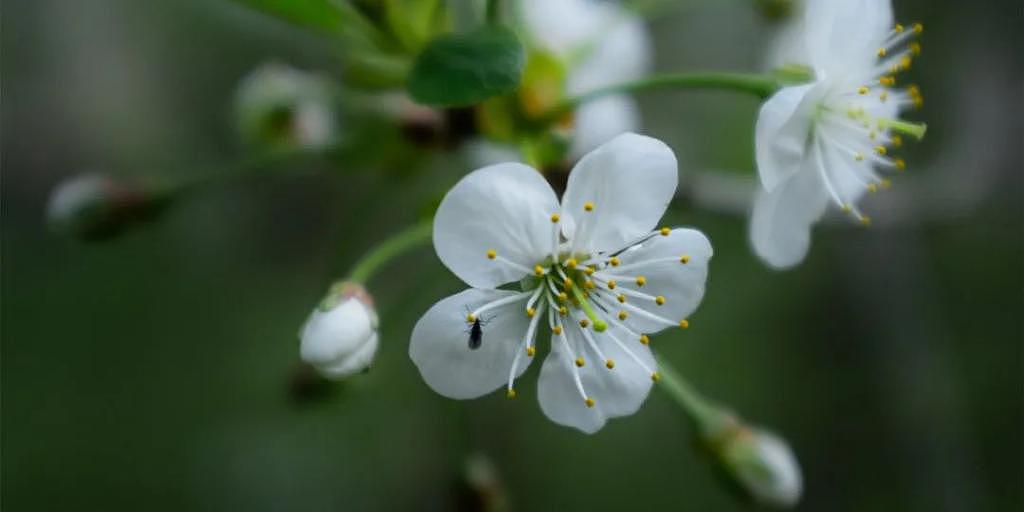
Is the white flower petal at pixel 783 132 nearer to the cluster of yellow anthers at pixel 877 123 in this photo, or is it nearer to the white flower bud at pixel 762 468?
the cluster of yellow anthers at pixel 877 123

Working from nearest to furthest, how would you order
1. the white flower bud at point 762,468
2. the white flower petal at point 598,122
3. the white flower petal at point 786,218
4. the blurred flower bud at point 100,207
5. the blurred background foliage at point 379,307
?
the white flower petal at point 786,218 < the white flower bud at point 762,468 < the blurred flower bud at point 100,207 < the white flower petal at point 598,122 < the blurred background foliage at point 379,307

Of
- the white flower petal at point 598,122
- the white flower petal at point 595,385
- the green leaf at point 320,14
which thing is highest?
the green leaf at point 320,14

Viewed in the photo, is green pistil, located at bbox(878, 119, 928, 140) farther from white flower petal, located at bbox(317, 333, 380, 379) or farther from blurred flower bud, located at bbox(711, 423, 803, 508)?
white flower petal, located at bbox(317, 333, 380, 379)

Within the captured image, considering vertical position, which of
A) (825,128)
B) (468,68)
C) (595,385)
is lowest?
(595,385)

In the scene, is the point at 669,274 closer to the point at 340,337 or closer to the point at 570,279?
the point at 570,279

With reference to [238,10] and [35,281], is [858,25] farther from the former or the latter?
[35,281]

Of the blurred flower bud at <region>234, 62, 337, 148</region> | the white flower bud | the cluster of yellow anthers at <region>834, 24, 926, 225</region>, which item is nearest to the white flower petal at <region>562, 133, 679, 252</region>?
the cluster of yellow anthers at <region>834, 24, 926, 225</region>

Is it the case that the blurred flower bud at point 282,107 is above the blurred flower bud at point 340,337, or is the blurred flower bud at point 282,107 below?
above

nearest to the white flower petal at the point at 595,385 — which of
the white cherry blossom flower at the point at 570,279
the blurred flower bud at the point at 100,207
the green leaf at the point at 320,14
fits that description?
the white cherry blossom flower at the point at 570,279

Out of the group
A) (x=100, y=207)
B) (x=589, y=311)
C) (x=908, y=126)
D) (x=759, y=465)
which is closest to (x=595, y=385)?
(x=589, y=311)
